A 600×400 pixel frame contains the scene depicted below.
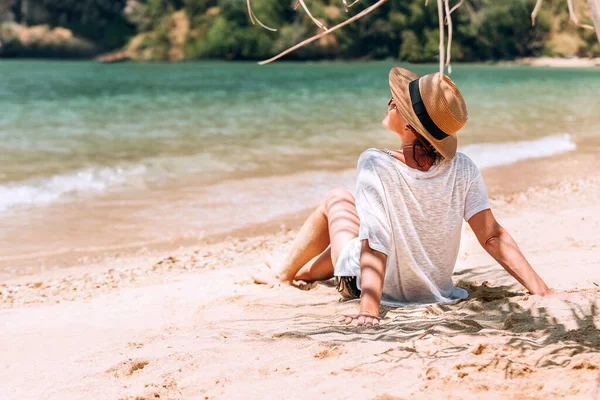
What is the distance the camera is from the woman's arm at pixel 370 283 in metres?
2.81

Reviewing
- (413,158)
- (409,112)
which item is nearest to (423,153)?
(413,158)

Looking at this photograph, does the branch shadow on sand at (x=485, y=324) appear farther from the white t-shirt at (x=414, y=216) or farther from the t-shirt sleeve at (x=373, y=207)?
the t-shirt sleeve at (x=373, y=207)

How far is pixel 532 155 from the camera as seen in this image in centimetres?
1100

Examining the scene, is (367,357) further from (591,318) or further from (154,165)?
(154,165)

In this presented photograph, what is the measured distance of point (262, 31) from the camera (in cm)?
7012

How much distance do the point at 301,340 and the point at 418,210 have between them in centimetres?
77

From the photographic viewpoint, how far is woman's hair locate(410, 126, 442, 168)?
2.88 meters

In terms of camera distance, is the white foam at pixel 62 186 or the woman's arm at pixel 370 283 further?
the white foam at pixel 62 186

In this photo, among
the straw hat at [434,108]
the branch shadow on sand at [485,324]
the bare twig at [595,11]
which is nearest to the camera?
the bare twig at [595,11]

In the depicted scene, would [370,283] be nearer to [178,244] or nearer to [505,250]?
[505,250]

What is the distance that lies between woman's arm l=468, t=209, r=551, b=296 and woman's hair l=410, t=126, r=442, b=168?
0.33 metres

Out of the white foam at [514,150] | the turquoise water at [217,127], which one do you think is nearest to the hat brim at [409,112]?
the turquoise water at [217,127]

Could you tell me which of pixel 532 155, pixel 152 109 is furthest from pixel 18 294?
pixel 152 109

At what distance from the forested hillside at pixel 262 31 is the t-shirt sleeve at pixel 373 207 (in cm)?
6092
